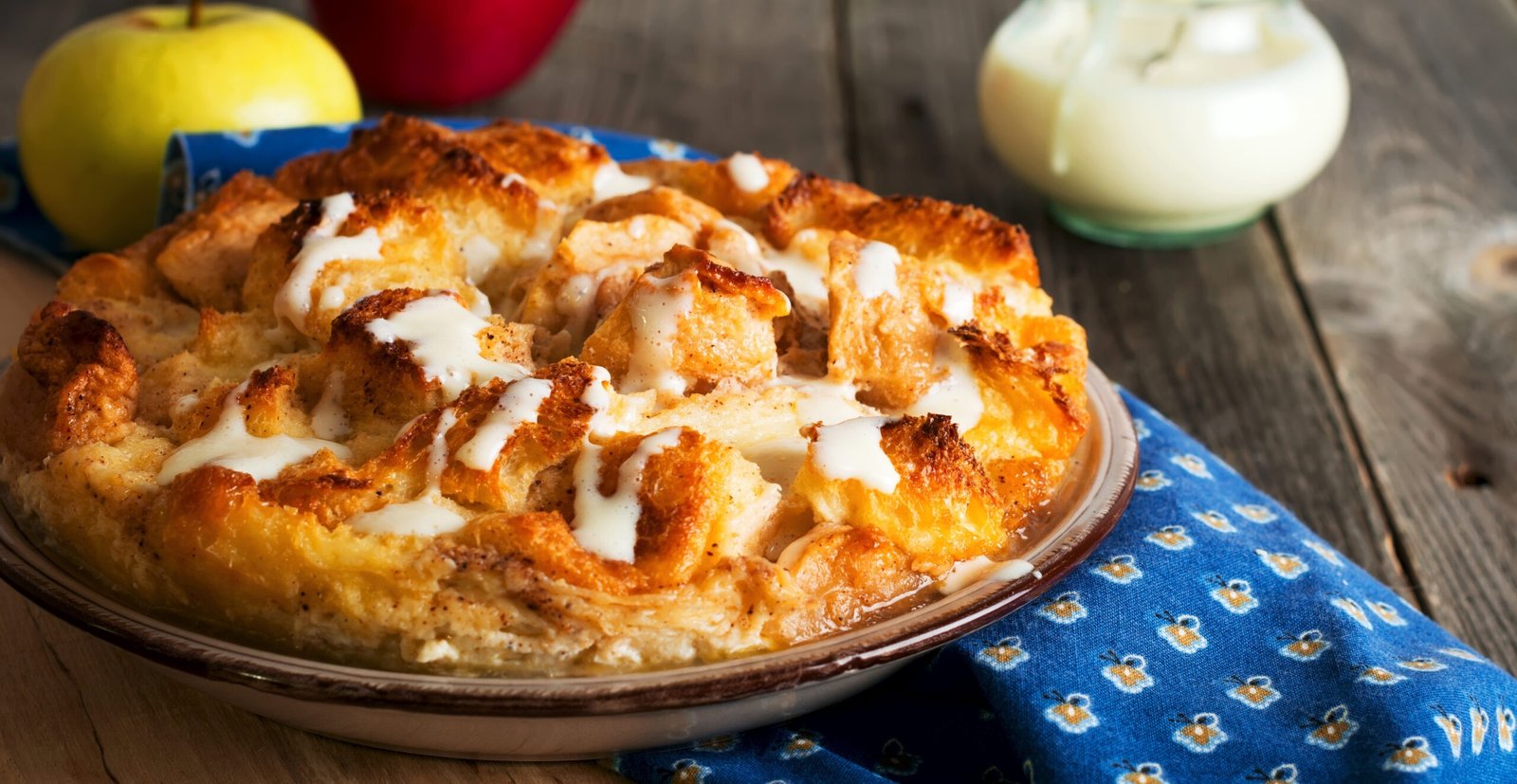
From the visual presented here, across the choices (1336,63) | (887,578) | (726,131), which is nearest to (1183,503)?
(887,578)

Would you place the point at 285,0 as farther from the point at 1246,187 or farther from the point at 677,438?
the point at 677,438

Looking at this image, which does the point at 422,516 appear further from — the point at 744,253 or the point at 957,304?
the point at 957,304

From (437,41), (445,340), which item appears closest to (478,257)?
(445,340)

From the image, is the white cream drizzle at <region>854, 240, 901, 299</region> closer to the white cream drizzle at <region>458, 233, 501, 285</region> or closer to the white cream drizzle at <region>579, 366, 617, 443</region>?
the white cream drizzle at <region>579, 366, 617, 443</region>

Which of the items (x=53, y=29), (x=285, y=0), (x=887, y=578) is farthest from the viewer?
(x=285, y=0)

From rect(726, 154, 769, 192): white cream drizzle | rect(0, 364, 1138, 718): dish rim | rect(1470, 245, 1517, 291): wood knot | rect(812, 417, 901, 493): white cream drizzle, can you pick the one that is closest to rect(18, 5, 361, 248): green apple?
rect(726, 154, 769, 192): white cream drizzle

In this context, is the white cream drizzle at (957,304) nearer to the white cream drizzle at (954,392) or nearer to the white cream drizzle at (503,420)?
the white cream drizzle at (954,392)

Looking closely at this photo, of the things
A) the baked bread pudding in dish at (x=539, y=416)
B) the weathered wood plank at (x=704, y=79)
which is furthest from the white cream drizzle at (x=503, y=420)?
the weathered wood plank at (x=704, y=79)
